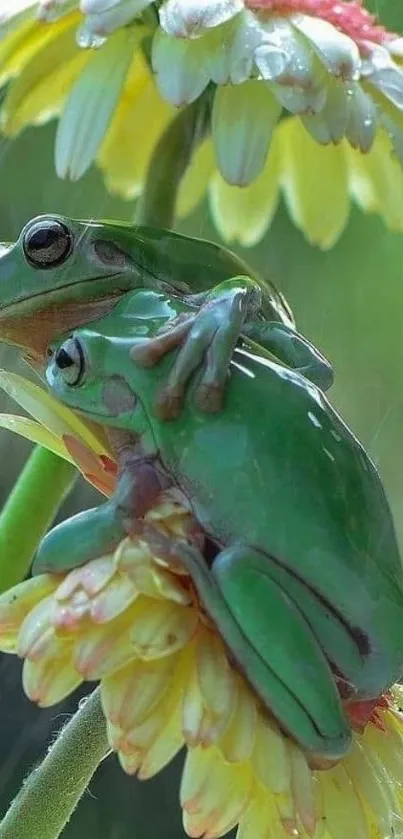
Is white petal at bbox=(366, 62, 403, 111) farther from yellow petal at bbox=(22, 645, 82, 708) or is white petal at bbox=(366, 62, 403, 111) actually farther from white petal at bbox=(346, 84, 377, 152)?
yellow petal at bbox=(22, 645, 82, 708)

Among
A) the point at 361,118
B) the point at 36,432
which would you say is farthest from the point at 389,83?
the point at 36,432

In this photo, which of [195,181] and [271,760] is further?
[195,181]

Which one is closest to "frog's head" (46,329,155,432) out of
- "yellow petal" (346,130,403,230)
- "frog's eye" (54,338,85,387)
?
"frog's eye" (54,338,85,387)

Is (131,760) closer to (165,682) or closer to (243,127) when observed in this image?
(165,682)

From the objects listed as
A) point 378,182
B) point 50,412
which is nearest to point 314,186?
point 378,182

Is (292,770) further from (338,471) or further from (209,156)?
(209,156)

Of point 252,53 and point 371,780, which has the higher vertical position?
point 252,53

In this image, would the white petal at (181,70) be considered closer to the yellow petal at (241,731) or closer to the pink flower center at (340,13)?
the pink flower center at (340,13)
